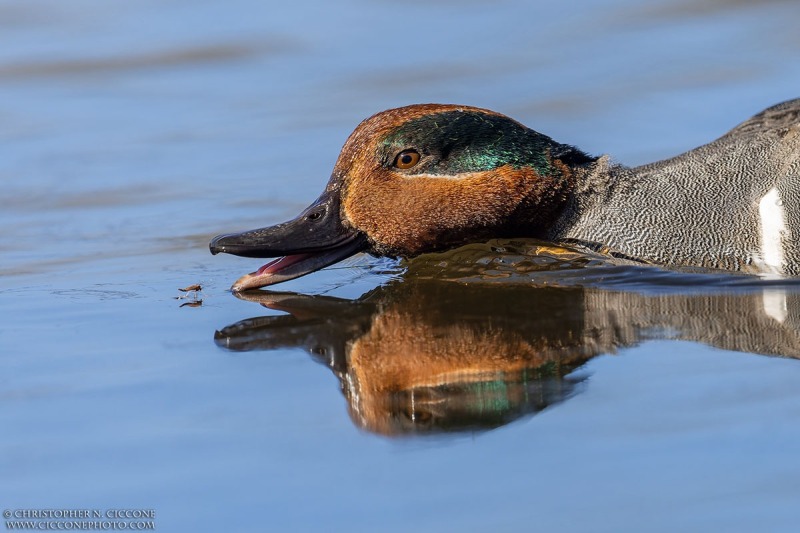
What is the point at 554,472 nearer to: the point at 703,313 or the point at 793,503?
the point at 793,503

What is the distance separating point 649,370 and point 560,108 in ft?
18.2

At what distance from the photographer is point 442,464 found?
4.23m

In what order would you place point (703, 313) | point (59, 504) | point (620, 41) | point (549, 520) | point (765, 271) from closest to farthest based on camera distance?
point (549, 520) < point (59, 504) < point (703, 313) < point (765, 271) < point (620, 41)

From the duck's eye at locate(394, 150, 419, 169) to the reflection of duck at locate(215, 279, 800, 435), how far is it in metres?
0.62

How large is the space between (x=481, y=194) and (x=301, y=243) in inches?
36.2

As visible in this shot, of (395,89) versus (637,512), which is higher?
(395,89)

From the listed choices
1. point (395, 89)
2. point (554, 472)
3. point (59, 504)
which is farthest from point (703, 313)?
point (395, 89)

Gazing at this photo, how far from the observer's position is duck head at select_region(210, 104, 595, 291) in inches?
265

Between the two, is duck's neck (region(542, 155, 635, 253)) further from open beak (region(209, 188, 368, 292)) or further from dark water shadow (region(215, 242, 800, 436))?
open beak (region(209, 188, 368, 292))

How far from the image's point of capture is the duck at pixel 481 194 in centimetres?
664

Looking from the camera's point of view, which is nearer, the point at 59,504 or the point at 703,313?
the point at 59,504

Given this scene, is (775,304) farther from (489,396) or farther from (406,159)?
(406,159)

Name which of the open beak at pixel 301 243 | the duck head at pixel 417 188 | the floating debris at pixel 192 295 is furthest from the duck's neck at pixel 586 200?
the floating debris at pixel 192 295

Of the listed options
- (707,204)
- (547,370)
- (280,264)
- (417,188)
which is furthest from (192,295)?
(707,204)
